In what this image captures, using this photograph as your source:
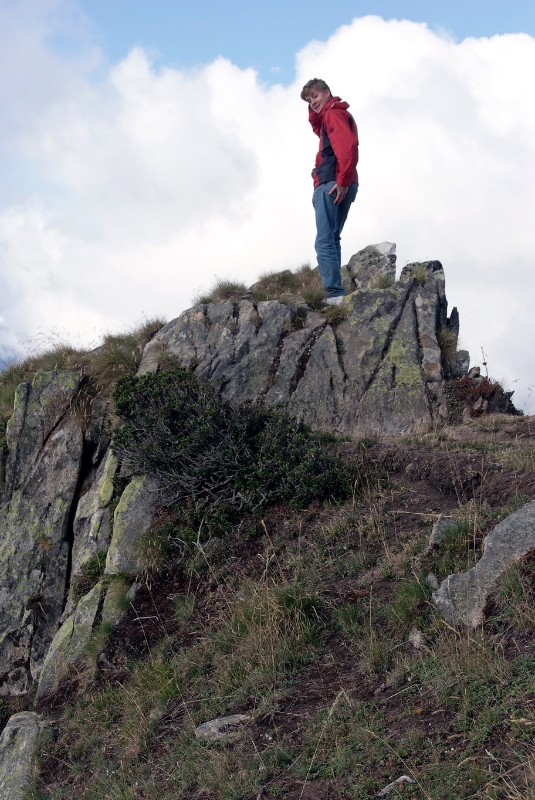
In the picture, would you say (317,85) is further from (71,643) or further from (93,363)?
(71,643)

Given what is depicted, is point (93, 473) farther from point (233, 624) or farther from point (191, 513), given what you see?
point (233, 624)

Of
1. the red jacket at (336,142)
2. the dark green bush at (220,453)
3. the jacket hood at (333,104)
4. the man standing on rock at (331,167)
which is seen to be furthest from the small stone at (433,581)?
the jacket hood at (333,104)

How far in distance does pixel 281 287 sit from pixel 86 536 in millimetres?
6650

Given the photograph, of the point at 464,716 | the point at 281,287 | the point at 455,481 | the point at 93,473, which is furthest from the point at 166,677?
the point at 281,287

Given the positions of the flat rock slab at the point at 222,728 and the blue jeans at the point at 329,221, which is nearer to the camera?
the flat rock slab at the point at 222,728

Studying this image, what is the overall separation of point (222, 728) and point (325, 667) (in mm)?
849

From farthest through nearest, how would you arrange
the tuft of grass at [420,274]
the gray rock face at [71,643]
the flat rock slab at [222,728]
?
the tuft of grass at [420,274] < the gray rock face at [71,643] < the flat rock slab at [222,728]

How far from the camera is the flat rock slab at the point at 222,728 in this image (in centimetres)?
416

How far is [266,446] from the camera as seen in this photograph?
24.1 feet

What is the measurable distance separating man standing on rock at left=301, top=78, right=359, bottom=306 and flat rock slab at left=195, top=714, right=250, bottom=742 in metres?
8.33

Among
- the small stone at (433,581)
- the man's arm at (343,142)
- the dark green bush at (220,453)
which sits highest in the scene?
the man's arm at (343,142)

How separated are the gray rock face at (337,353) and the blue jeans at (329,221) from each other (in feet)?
2.69

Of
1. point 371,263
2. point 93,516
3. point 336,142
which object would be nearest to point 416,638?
point 93,516

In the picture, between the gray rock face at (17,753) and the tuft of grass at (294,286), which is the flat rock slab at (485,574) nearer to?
the gray rock face at (17,753)
